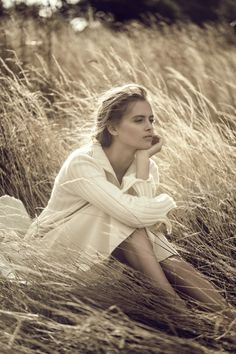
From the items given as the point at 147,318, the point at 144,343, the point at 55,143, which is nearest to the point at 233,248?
the point at 147,318

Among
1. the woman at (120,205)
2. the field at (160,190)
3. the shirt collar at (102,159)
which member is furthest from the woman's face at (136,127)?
the field at (160,190)

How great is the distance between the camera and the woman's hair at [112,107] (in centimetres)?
392

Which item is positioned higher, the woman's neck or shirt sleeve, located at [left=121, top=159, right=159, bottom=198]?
the woman's neck

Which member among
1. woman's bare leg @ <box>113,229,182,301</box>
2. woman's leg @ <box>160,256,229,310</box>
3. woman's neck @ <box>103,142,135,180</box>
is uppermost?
woman's neck @ <box>103,142,135,180</box>

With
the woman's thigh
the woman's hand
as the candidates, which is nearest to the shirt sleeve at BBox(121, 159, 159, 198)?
the woman's hand

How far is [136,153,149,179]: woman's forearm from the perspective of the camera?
3.86m

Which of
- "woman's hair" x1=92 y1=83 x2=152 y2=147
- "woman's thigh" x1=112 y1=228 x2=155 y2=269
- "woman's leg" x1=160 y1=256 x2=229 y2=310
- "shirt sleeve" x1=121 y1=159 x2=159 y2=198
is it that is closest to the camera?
"woman's leg" x1=160 y1=256 x2=229 y2=310

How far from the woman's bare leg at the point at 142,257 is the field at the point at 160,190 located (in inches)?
2.9

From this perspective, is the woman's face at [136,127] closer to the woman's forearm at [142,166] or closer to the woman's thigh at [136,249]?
the woman's forearm at [142,166]

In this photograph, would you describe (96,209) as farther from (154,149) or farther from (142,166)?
(154,149)

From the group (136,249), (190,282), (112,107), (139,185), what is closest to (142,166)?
(139,185)

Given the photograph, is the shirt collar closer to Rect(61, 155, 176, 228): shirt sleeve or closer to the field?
Rect(61, 155, 176, 228): shirt sleeve

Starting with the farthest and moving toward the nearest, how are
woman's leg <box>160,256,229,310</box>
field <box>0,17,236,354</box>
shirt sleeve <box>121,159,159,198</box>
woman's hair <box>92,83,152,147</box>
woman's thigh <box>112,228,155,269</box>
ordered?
woman's hair <box>92,83,152,147</box> < shirt sleeve <box>121,159,159,198</box> < woman's thigh <box>112,228,155,269</box> < woman's leg <box>160,256,229,310</box> < field <box>0,17,236,354</box>

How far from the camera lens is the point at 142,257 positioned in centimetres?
349
